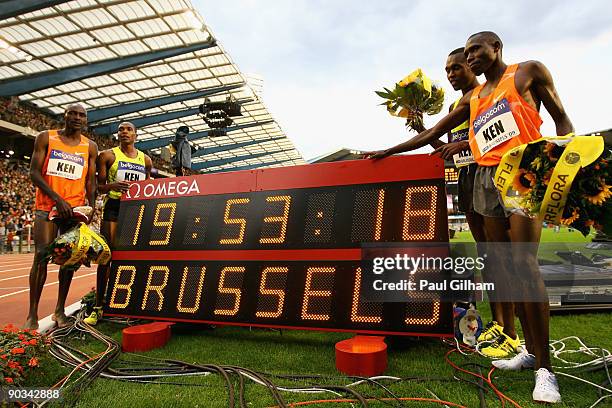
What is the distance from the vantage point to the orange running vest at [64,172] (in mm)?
3318

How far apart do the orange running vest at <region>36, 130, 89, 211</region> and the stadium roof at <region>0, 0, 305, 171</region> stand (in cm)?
1094

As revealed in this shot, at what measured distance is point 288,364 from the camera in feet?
7.78

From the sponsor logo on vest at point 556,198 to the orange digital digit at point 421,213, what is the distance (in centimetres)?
78

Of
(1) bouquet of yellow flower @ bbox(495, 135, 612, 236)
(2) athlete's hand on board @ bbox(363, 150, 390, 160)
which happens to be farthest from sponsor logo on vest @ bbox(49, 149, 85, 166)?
(1) bouquet of yellow flower @ bbox(495, 135, 612, 236)

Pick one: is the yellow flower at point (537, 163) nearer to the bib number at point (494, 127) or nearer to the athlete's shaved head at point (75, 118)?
the bib number at point (494, 127)

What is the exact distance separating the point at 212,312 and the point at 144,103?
2202cm

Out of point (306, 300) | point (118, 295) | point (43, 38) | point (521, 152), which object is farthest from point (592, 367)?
point (43, 38)

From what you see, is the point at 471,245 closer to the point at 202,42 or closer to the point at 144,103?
the point at 202,42

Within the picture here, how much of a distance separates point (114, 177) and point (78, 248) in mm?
1075

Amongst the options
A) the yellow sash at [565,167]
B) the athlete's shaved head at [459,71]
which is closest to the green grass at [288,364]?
the yellow sash at [565,167]

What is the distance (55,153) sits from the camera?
11.1ft

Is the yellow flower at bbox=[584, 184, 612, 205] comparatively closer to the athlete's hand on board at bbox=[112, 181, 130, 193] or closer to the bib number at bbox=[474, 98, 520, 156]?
the bib number at bbox=[474, 98, 520, 156]

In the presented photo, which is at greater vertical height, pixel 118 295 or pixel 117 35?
pixel 117 35

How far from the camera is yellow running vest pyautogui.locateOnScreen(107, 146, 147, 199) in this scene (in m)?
3.86
